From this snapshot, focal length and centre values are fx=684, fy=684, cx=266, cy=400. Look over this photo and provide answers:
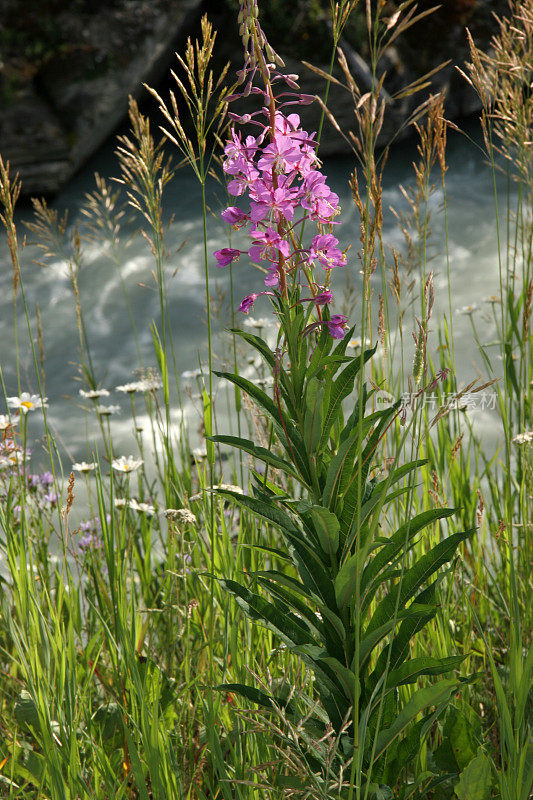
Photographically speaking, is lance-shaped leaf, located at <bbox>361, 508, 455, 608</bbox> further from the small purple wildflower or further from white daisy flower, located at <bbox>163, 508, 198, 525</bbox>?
the small purple wildflower

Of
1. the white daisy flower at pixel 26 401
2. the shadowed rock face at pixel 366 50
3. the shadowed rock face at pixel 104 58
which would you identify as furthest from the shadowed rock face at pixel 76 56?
the white daisy flower at pixel 26 401

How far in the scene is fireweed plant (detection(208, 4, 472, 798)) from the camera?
0.65 meters

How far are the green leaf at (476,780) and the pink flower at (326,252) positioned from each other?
0.54 meters

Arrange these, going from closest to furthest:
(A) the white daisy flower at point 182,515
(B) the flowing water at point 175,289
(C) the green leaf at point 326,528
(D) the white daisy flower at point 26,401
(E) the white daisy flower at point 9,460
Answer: (C) the green leaf at point 326,528 < (A) the white daisy flower at point 182,515 < (E) the white daisy flower at point 9,460 < (D) the white daisy flower at point 26,401 < (B) the flowing water at point 175,289

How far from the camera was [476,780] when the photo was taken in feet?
2.43

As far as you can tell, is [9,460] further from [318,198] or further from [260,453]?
[318,198]

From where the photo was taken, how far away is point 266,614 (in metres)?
0.73

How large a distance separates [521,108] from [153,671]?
36.2 inches

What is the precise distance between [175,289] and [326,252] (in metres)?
3.18

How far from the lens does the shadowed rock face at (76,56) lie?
415cm

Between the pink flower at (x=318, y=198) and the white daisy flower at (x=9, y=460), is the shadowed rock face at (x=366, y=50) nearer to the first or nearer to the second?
the white daisy flower at (x=9, y=460)

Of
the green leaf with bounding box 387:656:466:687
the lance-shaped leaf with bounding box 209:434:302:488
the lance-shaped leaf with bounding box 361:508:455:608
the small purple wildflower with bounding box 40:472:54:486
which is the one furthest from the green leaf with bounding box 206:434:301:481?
the small purple wildflower with bounding box 40:472:54:486

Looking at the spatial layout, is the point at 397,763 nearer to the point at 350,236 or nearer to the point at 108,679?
the point at 108,679

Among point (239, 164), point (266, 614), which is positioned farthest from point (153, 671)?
point (239, 164)
